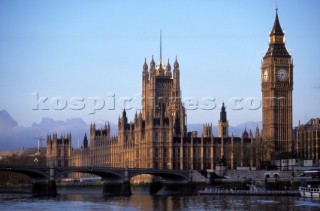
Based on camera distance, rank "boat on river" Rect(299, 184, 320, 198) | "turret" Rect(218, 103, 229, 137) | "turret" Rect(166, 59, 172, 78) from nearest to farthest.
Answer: "boat on river" Rect(299, 184, 320, 198) < "turret" Rect(218, 103, 229, 137) < "turret" Rect(166, 59, 172, 78)

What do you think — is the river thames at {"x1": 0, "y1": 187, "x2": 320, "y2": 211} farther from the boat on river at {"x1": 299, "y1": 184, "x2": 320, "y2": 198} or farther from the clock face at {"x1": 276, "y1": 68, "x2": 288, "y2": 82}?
the clock face at {"x1": 276, "y1": 68, "x2": 288, "y2": 82}

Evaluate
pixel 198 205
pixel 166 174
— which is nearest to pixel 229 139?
pixel 166 174

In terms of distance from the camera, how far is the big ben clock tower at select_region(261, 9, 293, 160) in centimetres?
15238

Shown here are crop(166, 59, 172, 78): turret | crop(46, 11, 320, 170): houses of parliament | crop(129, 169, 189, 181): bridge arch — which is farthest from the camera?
crop(166, 59, 172, 78): turret

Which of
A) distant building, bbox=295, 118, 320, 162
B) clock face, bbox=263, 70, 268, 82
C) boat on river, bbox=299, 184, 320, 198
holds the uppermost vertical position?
clock face, bbox=263, 70, 268, 82

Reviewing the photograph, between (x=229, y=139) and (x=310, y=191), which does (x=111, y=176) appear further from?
(x=310, y=191)

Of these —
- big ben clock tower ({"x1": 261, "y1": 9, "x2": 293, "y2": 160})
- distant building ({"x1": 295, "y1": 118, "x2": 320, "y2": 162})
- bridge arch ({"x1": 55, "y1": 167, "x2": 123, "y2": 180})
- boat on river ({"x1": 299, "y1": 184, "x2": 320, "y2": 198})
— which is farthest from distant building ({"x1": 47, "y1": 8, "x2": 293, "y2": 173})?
boat on river ({"x1": 299, "y1": 184, "x2": 320, "y2": 198})

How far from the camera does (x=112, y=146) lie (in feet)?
566

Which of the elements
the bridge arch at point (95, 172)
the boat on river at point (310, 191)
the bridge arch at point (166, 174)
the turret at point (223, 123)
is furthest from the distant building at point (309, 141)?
the boat on river at point (310, 191)

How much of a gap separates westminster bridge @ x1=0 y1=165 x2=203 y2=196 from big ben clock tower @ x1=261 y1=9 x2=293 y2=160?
23.3 metres

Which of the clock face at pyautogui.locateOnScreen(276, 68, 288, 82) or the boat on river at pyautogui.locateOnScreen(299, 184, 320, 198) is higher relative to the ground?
the clock face at pyautogui.locateOnScreen(276, 68, 288, 82)

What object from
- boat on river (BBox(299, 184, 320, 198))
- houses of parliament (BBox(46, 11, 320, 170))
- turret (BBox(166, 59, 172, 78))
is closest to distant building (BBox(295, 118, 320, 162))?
houses of parliament (BBox(46, 11, 320, 170))

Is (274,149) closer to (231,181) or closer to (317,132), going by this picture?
(317,132)

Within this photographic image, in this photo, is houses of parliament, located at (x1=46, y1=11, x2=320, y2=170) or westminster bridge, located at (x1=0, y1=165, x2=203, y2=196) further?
houses of parliament, located at (x1=46, y1=11, x2=320, y2=170)
